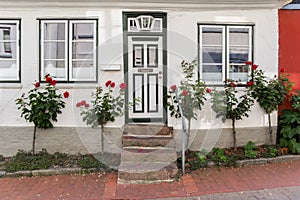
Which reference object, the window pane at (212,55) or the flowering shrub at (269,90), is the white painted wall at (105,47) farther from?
the flowering shrub at (269,90)

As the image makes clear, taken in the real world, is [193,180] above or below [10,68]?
below

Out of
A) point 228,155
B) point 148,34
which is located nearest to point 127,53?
point 148,34

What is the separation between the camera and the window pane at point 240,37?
253 inches

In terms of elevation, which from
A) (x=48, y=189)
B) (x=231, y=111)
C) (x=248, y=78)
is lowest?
(x=48, y=189)

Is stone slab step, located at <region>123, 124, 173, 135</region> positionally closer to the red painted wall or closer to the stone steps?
the stone steps

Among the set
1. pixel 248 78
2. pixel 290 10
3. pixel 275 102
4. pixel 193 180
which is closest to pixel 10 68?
pixel 193 180

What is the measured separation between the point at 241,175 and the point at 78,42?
4623mm

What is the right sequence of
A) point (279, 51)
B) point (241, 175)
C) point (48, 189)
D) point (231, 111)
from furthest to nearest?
point (279, 51), point (231, 111), point (241, 175), point (48, 189)

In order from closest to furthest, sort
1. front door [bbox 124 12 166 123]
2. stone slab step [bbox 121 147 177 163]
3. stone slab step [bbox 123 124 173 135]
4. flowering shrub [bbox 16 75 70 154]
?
stone slab step [bbox 121 147 177 163] → flowering shrub [bbox 16 75 70 154] → stone slab step [bbox 123 124 173 135] → front door [bbox 124 12 166 123]

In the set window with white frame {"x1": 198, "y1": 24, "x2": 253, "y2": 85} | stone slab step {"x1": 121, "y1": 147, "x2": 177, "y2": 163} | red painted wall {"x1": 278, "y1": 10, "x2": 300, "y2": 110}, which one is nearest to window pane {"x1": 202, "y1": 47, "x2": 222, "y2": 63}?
window with white frame {"x1": 198, "y1": 24, "x2": 253, "y2": 85}

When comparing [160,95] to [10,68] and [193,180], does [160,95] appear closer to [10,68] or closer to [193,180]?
[193,180]

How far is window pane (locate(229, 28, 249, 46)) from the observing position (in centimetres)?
642

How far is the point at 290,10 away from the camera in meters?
6.47

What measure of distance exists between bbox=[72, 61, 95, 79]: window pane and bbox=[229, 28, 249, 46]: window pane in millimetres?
3478
